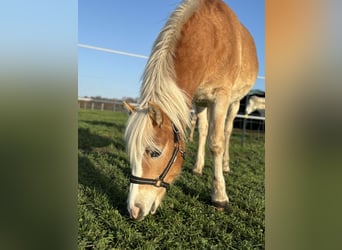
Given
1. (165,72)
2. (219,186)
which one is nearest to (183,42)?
(165,72)

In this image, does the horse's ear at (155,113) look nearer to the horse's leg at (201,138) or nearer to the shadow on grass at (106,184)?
the shadow on grass at (106,184)

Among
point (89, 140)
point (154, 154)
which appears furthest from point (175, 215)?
point (89, 140)

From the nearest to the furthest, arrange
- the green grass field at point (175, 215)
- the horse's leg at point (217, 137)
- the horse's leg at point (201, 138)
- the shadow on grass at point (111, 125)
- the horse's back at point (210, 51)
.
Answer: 1. the green grass field at point (175, 215)
2. the horse's back at point (210, 51)
3. the horse's leg at point (217, 137)
4. the horse's leg at point (201, 138)
5. the shadow on grass at point (111, 125)

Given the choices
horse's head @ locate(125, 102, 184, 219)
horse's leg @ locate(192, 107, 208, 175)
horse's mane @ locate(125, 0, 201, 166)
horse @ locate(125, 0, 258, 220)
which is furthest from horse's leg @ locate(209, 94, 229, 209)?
horse's leg @ locate(192, 107, 208, 175)

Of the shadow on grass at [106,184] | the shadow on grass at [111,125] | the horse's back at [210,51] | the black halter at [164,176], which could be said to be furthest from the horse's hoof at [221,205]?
the shadow on grass at [111,125]

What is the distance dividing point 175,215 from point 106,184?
0.62 meters

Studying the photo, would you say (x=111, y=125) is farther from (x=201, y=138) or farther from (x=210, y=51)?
(x=210, y=51)

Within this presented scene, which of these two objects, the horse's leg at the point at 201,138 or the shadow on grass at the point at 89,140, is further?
the shadow on grass at the point at 89,140

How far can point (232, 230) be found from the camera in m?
1.47

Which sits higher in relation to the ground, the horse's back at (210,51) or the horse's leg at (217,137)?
the horse's back at (210,51)

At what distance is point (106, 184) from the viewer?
79.2 inches

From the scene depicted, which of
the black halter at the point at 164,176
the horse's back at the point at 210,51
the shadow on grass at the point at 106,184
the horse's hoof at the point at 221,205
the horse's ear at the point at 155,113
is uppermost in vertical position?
the horse's back at the point at 210,51

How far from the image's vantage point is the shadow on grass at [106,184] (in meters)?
1.71
